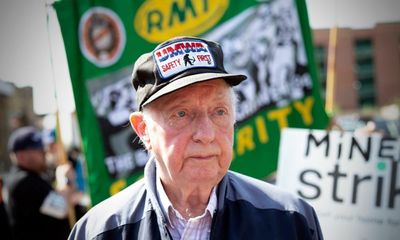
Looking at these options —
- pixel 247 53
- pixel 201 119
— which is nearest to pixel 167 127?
pixel 201 119

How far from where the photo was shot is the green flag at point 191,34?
3.49 metres

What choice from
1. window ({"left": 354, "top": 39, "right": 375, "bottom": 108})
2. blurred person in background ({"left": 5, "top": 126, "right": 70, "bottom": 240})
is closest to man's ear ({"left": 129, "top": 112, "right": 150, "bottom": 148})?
blurred person in background ({"left": 5, "top": 126, "right": 70, "bottom": 240})

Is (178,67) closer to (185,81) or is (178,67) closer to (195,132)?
(185,81)

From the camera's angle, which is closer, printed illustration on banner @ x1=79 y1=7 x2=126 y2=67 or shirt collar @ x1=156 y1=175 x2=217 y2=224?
shirt collar @ x1=156 y1=175 x2=217 y2=224

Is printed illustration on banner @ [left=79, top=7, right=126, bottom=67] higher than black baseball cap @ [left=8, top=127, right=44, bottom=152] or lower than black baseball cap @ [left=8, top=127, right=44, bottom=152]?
higher

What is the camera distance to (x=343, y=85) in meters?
54.5

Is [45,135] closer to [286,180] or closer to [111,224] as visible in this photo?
[286,180]

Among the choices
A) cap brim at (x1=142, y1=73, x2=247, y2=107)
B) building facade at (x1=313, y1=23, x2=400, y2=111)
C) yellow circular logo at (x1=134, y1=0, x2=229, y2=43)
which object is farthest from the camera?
building facade at (x1=313, y1=23, x2=400, y2=111)

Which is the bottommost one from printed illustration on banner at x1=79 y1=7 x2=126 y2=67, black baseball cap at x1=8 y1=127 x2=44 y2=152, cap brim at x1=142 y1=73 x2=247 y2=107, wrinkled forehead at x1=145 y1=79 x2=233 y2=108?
black baseball cap at x1=8 y1=127 x2=44 y2=152

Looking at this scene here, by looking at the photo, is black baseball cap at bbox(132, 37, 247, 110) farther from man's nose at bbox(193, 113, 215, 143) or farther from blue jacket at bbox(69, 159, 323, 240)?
blue jacket at bbox(69, 159, 323, 240)

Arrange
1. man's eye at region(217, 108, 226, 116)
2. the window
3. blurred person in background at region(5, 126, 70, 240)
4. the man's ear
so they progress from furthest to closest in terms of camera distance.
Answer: the window, blurred person in background at region(5, 126, 70, 240), the man's ear, man's eye at region(217, 108, 226, 116)

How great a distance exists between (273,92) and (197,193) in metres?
2.45

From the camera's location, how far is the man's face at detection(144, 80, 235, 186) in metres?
1.57

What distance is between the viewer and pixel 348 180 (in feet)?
10.7
